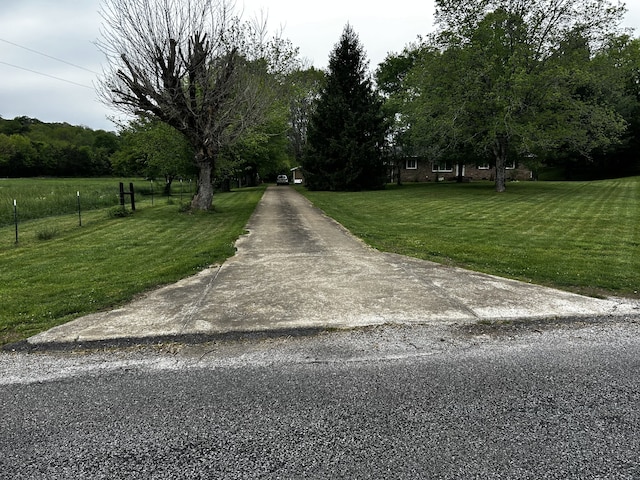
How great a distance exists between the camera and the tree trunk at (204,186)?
15016 millimetres

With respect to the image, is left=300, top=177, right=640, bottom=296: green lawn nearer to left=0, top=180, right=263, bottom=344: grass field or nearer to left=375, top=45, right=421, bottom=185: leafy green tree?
left=0, top=180, right=263, bottom=344: grass field

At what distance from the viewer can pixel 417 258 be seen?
7484mm

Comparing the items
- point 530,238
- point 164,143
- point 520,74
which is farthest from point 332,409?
point 520,74

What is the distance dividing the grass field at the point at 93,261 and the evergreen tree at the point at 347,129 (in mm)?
17060

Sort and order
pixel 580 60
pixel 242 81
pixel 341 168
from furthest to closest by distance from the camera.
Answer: pixel 341 168
pixel 580 60
pixel 242 81

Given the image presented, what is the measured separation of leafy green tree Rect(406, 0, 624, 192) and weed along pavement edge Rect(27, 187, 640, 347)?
666 inches

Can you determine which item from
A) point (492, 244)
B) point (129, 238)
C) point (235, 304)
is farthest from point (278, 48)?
point (235, 304)

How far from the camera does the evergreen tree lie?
1152 inches

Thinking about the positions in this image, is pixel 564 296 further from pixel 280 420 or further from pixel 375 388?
pixel 280 420

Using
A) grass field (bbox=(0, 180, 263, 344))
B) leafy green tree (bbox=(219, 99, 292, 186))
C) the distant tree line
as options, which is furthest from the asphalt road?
the distant tree line

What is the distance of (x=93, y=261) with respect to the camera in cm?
761

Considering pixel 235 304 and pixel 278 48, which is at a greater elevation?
pixel 278 48

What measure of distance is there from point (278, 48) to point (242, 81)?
25.5ft

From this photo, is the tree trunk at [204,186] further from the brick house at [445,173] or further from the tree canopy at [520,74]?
the brick house at [445,173]
